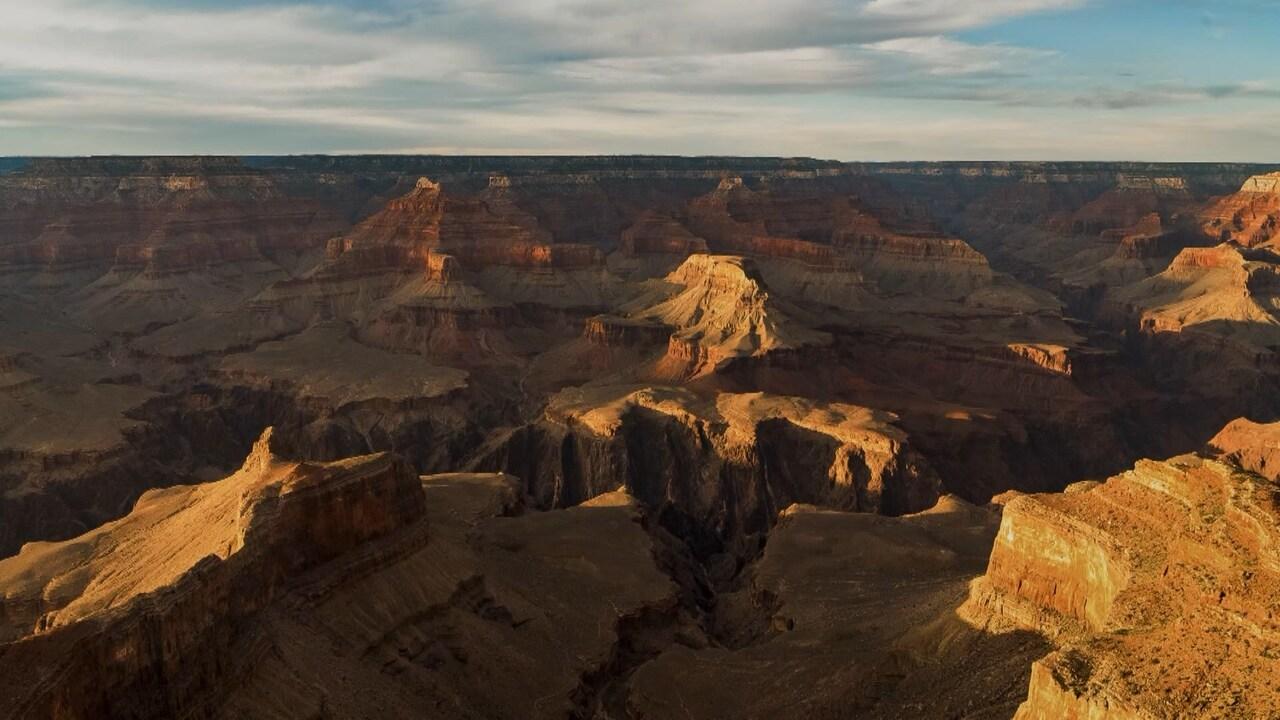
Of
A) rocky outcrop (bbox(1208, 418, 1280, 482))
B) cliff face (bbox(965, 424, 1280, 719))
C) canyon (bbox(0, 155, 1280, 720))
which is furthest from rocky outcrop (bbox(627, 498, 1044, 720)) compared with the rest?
rocky outcrop (bbox(1208, 418, 1280, 482))

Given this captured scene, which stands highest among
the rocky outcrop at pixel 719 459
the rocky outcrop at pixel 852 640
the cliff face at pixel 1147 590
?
the cliff face at pixel 1147 590

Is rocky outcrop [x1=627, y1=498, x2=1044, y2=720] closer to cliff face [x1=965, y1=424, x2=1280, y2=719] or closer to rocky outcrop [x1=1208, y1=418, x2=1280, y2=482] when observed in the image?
cliff face [x1=965, y1=424, x2=1280, y2=719]

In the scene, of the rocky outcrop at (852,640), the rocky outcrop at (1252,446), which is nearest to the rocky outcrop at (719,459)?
the rocky outcrop at (852,640)

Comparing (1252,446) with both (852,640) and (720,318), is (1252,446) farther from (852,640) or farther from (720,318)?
(852,640)

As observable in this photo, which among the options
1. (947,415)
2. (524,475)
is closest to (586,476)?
(524,475)

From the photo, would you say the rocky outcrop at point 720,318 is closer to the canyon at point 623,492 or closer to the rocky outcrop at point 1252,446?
the canyon at point 623,492

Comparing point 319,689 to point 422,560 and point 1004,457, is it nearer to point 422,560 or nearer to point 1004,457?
point 422,560

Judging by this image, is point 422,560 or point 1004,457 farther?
point 1004,457

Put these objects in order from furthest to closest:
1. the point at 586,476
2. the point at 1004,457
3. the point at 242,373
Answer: the point at 242,373
the point at 1004,457
the point at 586,476
